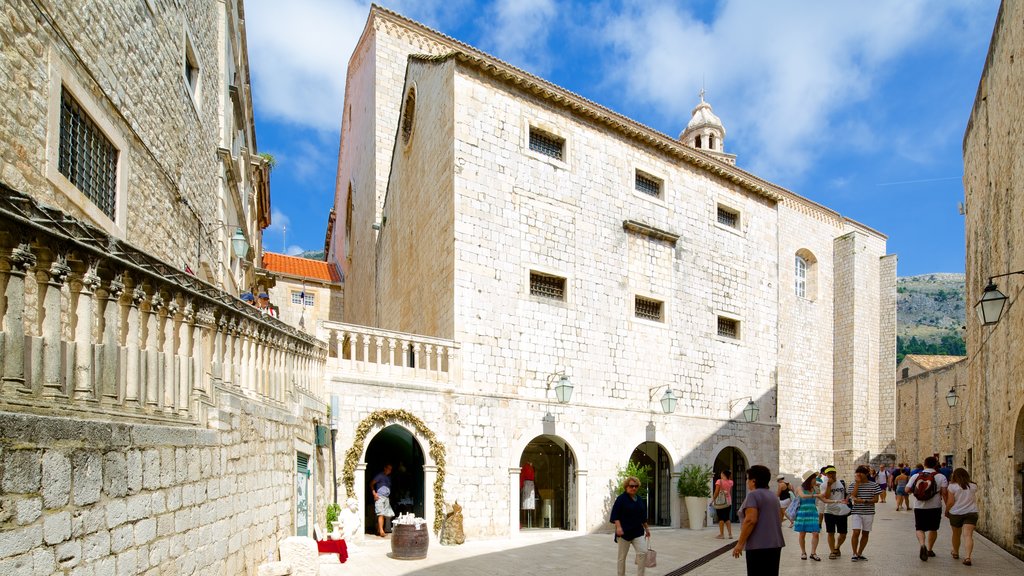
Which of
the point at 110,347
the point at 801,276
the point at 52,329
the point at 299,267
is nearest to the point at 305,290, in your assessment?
the point at 299,267

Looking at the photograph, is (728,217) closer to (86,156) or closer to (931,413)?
(86,156)

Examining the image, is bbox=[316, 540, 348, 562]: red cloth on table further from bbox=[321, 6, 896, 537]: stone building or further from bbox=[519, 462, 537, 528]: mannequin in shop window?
bbox=[519, 462, 537, 528]: mannequin in shop window

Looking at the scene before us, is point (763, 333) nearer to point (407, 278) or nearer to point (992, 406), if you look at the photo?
point (992, 406)

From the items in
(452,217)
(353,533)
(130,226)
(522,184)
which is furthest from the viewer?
(522,184)

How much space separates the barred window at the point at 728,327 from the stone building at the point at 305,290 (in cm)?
2007

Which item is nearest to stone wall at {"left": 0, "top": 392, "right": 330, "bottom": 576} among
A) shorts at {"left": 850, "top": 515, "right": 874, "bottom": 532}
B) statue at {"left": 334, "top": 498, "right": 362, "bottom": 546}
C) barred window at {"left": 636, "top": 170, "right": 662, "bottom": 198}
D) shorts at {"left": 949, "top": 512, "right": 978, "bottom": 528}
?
statue at {"left": 334, "top": 498, "right": 362, "bottom": 546}

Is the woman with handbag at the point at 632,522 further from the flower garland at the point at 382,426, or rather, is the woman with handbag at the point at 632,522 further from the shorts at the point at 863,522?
the flower garland at the point at 382,426

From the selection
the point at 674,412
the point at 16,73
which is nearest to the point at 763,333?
the point at 674,412

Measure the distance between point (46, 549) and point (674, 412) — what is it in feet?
53.2

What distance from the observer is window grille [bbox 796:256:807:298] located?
31.6 m

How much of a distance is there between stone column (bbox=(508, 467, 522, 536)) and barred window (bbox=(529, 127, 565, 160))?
25.0ft

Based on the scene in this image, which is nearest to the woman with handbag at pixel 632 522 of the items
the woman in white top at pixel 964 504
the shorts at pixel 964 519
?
the woman in white top at pixel 964 504

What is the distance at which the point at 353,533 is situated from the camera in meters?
12.0

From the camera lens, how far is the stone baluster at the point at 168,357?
476 cm
